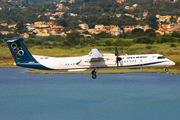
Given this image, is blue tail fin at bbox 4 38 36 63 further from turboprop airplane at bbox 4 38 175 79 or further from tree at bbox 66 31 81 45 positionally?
tree at bbox 66 31 81 45

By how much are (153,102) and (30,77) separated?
2993 centimetres

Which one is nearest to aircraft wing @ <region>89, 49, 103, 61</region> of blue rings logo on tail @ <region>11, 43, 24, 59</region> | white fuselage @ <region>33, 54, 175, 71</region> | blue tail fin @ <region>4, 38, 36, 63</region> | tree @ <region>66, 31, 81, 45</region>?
white fuselage @ <region>33, 54, 175, 71</region>

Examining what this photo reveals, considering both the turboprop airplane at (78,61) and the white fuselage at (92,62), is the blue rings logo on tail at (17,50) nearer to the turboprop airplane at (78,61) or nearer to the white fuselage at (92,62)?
the turboprop airplane at (78,61)

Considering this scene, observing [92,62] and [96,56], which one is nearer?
[96,56]

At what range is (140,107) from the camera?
4766 cm

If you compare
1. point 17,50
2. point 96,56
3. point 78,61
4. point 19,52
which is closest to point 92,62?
point 78,61

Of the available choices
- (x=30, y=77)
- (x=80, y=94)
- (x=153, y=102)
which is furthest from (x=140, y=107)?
(x=30, y=77)

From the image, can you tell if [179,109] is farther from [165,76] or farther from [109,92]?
[165,76]

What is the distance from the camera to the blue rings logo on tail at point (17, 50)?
4360 centimetres

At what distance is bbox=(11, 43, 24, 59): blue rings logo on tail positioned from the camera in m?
43.6

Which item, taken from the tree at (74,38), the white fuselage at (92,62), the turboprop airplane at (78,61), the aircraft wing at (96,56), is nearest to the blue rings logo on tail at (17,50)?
the turboprop airplane at (78,61)

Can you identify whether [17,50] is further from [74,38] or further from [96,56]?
[74,38]

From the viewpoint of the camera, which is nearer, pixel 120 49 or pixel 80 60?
pixel 80 60

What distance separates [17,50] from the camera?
44.2m
